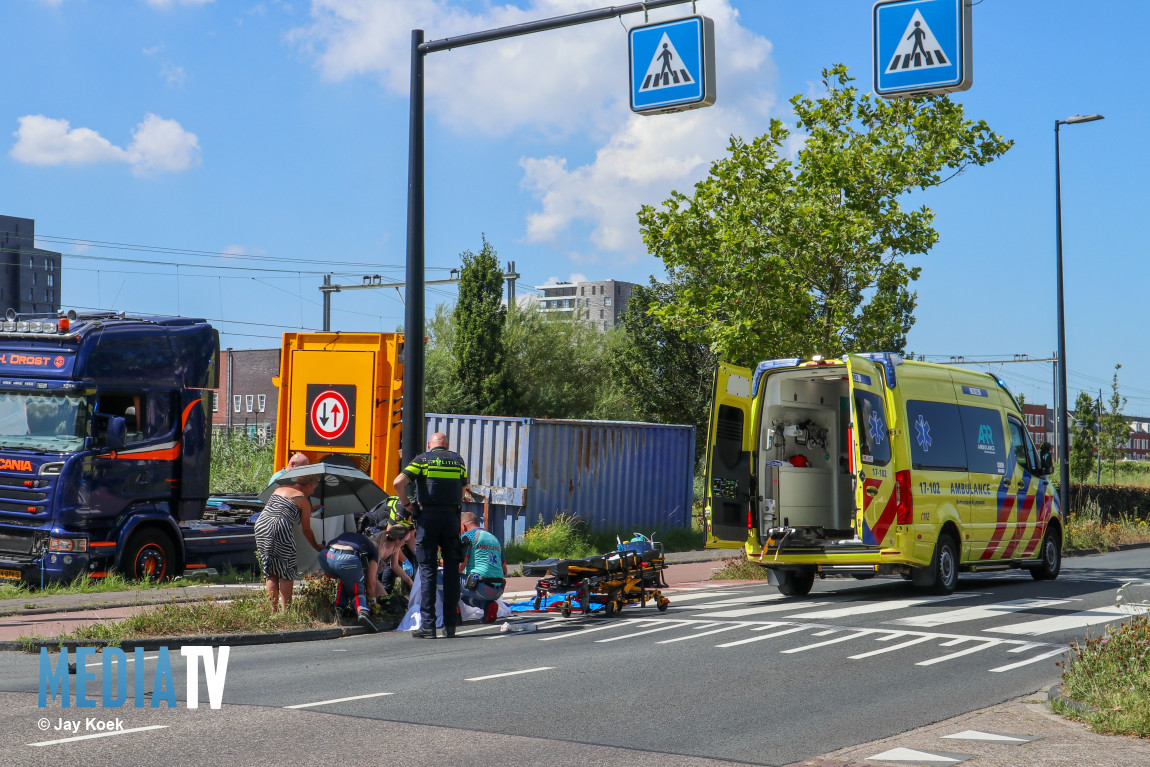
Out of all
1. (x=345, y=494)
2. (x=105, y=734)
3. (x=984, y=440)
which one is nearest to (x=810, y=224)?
(x=984, y=440)

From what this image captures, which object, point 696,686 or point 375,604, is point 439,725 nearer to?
point 696,686

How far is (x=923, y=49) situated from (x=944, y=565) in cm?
784

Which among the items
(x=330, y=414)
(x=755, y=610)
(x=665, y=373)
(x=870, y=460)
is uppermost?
(x=665, y=373)

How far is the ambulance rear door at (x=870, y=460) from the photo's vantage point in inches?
542

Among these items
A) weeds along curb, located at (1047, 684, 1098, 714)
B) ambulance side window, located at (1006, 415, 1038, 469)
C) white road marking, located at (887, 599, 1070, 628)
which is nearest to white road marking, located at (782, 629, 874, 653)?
white road marking, located at (887, 599, 1070, 628)

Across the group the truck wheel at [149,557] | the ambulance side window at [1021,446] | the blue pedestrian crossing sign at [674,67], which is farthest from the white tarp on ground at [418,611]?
the ambulance side window at [1021,446]

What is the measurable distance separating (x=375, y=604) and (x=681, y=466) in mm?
13484

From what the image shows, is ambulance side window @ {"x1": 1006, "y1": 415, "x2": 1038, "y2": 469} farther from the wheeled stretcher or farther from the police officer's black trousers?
the police officer's black trousers

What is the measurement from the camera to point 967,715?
7.88 metres

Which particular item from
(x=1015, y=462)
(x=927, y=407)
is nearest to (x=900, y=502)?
(x=927, y=407)

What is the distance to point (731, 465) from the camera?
15.0 m

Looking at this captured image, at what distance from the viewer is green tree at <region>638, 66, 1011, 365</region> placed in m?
17.8

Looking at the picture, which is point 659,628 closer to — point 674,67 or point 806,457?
point 806,457

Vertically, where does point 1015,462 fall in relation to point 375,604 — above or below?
above
